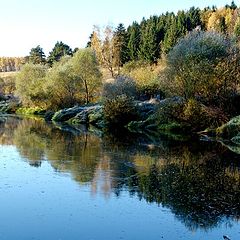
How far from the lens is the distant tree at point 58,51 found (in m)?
134

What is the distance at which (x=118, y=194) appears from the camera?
16859mm

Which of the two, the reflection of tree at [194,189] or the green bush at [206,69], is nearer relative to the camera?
the reflection of tree at [194,189]

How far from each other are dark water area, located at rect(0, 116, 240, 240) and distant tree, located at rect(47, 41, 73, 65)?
10659 cm

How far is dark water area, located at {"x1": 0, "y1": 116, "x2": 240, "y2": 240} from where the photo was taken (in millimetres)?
12883

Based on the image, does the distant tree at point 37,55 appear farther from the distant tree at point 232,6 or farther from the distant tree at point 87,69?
the distant tree at point 87,69

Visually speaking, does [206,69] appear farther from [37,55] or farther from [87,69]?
[37,55]

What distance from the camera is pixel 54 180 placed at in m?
19.4

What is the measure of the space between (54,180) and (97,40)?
76.2 m

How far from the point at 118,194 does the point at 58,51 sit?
12142 centimetres

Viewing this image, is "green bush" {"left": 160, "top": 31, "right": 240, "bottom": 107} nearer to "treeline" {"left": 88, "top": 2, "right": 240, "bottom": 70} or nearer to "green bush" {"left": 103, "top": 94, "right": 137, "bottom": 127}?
"green bush" {"left": 103, "top": 94, "right": 137, "bottom": 127}

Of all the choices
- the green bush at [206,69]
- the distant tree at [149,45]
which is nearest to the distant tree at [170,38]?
the distant tree at [149,45]

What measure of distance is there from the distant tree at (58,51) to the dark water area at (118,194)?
106588 mm

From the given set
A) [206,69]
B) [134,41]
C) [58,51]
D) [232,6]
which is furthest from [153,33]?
[206,69]

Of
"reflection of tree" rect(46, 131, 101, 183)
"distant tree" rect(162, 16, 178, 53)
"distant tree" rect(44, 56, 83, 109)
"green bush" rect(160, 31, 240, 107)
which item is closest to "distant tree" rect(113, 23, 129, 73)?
"distant tree" rect(162, 16, 178, 53)
